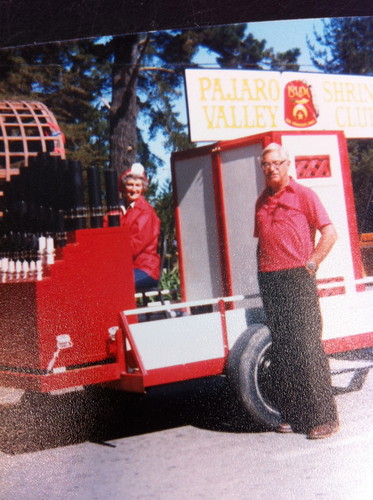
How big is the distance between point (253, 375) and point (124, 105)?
50.1 inches

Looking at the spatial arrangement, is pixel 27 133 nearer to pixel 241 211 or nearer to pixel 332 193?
pixel 241 211

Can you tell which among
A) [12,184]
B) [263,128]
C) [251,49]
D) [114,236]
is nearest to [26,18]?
[251,49]

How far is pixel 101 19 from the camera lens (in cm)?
148

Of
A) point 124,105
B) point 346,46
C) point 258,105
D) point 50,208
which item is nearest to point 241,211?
point 258,105

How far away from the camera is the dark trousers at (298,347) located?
272cm

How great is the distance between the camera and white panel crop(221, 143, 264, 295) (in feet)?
12.3

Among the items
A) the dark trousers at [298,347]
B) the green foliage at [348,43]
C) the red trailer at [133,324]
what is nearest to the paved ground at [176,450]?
the dark trousers at [298,347]

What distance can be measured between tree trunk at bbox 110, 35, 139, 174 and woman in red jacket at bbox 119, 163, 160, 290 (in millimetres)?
793

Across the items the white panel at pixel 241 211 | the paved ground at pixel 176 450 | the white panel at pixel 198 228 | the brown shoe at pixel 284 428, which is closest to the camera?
the paved ground at pixel 176 450

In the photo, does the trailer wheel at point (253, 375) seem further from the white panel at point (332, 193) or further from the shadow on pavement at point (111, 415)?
the white panel at point (332, 193)

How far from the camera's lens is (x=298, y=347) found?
9.13ft

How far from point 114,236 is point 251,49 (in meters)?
0.98

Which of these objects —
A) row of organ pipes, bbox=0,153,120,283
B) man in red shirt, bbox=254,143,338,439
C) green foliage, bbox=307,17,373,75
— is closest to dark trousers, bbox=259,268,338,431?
man in red shirt, bbox=254,143,338,439

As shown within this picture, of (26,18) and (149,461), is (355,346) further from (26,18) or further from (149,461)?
(26,18)
